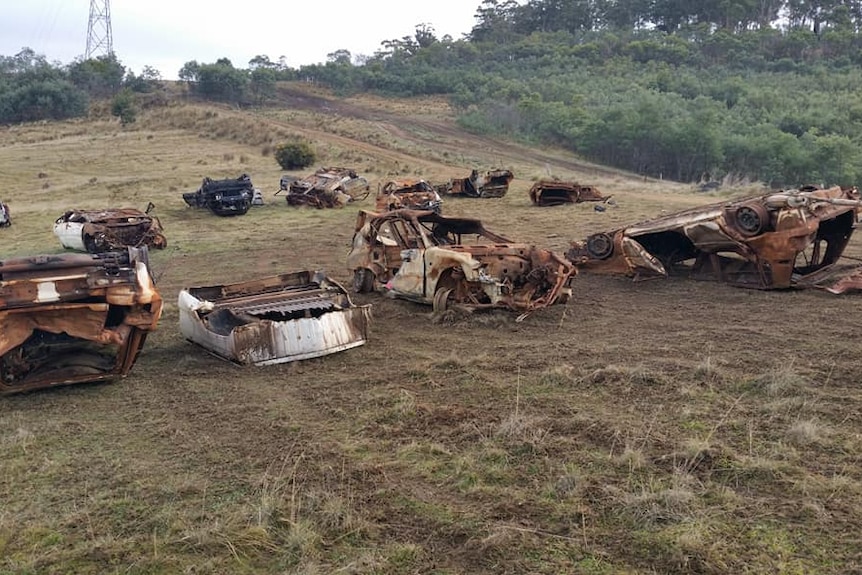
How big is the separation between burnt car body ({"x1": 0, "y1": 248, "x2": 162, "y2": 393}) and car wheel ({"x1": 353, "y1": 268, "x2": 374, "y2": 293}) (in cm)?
417

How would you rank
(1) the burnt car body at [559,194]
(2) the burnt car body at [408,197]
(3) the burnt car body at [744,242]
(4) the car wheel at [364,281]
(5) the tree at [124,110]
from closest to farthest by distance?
1. (3) the burnt car body at [744,242]
2. (4) the car wheel at [364,281]
3. (2) the burnt car body at [408,197]
4. (1) the burnt car body at [559,194]
5. (5) the tree at [124,110]

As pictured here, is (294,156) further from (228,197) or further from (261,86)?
(261,86)

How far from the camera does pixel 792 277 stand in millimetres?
10438

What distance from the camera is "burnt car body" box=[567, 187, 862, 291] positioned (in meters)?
9.79

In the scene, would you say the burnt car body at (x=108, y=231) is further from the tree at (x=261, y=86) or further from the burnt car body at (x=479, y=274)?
the tree at (x=261, y=86)

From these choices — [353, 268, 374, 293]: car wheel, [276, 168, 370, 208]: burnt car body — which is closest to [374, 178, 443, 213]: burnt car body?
[276, 168, 370, 208]: burnt car body

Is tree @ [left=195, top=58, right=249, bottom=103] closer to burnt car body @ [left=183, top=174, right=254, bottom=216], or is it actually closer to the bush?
the bush

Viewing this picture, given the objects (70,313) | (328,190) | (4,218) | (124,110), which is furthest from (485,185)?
(124,110)

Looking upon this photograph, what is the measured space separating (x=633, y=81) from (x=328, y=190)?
46439 mm

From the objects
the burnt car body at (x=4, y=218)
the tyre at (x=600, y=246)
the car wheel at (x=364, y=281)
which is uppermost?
the tyre at (x=600, y=246)

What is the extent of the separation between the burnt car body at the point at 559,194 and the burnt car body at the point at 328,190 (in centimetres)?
558

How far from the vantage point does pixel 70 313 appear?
269 inches

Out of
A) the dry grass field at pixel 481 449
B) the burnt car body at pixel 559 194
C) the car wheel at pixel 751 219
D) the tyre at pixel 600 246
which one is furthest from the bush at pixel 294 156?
the car wheel at pixel 751 219

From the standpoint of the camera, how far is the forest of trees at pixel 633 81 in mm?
37844
